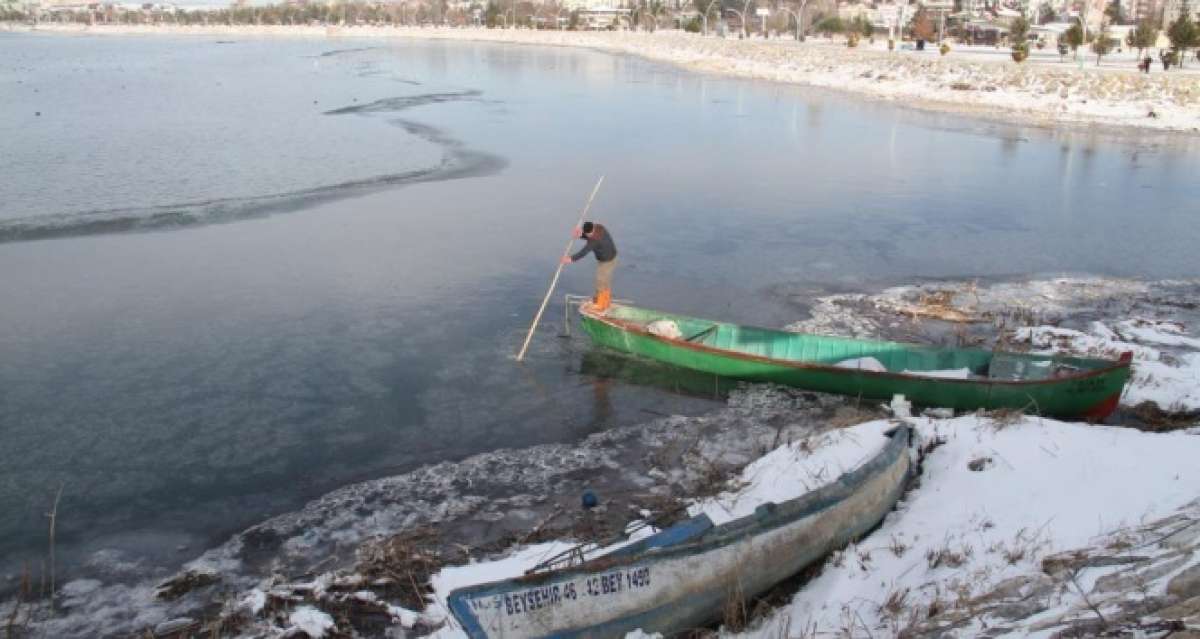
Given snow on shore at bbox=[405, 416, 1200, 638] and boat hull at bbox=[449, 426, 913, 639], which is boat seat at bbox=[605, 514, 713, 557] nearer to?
boat hull at bbox=[449, 426, 913, 639]

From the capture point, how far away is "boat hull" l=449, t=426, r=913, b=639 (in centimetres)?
632

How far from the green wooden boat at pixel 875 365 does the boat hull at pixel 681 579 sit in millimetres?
3998

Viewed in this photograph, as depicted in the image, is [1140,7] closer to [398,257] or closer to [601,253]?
[398,257]

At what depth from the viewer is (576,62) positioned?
8519 cm

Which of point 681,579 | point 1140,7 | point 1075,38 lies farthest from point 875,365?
point 1140,7

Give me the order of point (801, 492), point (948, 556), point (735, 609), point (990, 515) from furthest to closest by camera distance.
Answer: point (801, 492), point (990, 515), point (948, 556), point (735, 609)

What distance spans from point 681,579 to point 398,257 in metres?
13.4

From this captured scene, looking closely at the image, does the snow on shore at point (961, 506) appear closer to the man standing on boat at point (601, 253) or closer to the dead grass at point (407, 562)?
the dead grass at point (407, 562)

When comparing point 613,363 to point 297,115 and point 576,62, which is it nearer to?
point 297,115

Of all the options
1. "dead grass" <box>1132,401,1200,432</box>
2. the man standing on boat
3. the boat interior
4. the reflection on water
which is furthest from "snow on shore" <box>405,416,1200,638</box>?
the man standing on boat

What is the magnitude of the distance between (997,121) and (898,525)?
3974 cm

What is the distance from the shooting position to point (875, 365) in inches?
504

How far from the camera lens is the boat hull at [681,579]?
6320mm

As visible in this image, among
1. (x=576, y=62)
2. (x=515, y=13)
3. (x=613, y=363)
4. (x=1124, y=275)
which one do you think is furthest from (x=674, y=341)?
(x=515, y=13)
